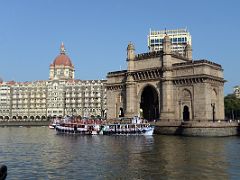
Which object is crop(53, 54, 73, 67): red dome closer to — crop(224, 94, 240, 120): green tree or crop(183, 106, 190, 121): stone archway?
crop(224, 94, 240, 120): green tree

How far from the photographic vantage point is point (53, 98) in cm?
17725

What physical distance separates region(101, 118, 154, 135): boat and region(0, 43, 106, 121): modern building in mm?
89499

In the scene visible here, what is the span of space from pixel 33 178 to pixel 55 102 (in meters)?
150

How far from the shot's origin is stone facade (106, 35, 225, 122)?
2990 inches

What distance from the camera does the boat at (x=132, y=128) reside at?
75.0 m

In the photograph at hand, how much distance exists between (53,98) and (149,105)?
9337 cm

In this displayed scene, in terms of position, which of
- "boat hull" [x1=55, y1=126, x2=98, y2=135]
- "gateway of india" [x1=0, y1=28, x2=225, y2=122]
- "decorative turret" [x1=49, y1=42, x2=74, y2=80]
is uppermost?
"decorative turret" [x1=49, y1=42, x2=74, y2=80]

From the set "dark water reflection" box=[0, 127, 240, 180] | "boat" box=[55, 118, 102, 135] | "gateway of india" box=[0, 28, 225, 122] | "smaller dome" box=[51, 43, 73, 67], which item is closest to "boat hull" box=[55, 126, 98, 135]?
"boat" box=[55, 118, 102, 135]

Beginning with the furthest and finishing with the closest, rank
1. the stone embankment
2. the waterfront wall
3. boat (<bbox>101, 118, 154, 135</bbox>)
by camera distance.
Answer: the stone embankment → boat (<bbox>101, 118, 154, 135</bbox>) → the waterfront wall

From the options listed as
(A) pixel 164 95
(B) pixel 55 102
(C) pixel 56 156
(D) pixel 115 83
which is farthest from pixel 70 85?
(C) pixel 56 156

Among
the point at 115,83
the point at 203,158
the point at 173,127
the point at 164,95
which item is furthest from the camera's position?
the point at 115,83

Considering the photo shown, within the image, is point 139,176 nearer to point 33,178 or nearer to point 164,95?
point 33,178

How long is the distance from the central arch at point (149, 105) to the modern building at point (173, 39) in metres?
78.8

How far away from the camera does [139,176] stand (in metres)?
29.6
